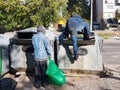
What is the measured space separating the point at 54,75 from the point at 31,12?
2220 centimetres

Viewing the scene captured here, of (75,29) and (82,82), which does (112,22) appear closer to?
(75,29)

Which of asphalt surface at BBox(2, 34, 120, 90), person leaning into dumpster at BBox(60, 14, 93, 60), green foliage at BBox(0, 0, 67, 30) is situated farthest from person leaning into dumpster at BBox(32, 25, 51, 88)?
green foliage at BBox(0, 0, 67, 30)

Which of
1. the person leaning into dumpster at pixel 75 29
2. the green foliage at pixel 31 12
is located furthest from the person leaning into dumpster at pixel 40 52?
the green foliage at pixel 31 12

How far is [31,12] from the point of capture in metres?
30.2

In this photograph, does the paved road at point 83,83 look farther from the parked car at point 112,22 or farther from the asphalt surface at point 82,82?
the parked car at point 112,22

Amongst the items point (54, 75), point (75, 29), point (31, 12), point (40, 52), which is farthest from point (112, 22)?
point (40, 52)

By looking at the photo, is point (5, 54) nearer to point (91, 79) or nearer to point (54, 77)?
point (54, 77)

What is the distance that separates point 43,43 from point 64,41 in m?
1.06

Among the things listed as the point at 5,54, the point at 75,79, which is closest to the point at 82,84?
the point at 75,79

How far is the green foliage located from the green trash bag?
2071 centimetres

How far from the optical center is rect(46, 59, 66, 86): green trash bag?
838cm

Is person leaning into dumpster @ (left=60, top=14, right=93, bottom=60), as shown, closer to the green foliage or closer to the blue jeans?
the blue jeans

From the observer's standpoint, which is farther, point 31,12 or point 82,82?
point 31,12

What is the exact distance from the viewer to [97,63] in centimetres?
913
